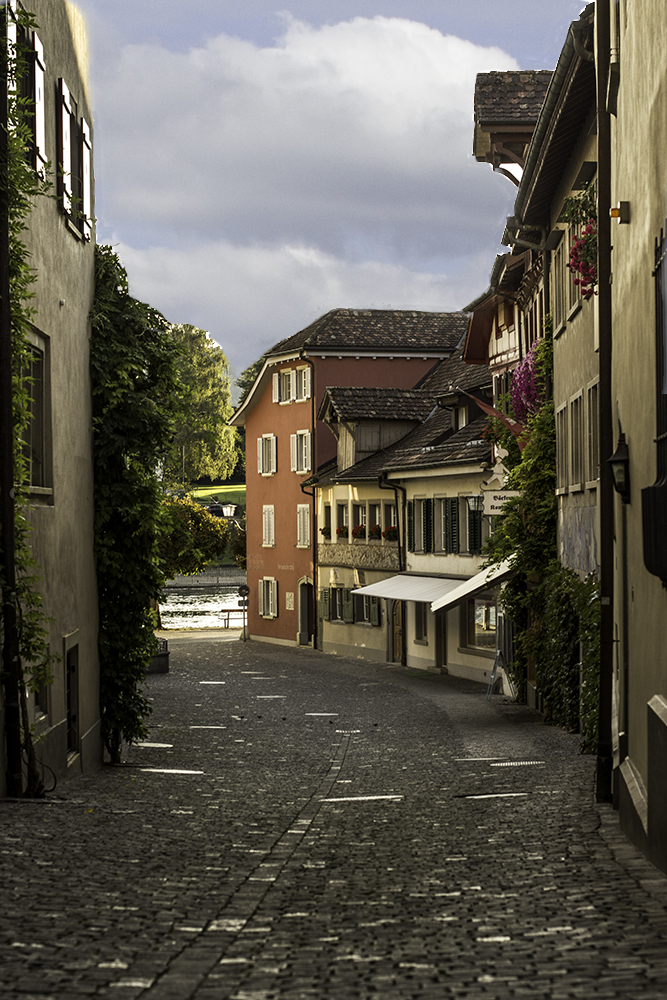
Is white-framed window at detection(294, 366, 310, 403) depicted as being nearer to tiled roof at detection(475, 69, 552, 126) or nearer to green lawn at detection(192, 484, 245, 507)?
tiled roof at detection(475, 69, 552, 126)

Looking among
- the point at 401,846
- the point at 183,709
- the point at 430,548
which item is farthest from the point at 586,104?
the point at 430,548

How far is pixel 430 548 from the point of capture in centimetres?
3719

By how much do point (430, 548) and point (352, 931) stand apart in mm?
31017

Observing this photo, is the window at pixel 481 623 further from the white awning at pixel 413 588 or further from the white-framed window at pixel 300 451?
the white-framed window at pixel 300 451

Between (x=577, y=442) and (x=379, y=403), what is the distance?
25.9 metres

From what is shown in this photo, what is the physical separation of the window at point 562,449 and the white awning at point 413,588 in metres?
13.1

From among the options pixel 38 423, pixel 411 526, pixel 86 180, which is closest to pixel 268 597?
pixel 411 526

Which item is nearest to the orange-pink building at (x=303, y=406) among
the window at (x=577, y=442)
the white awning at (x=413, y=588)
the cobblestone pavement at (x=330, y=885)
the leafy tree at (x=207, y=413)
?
the white awning at (x=413, y=588)

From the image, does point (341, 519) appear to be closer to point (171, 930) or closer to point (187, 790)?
point (187, 790)

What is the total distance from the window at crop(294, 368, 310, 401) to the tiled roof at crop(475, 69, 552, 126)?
2495cm

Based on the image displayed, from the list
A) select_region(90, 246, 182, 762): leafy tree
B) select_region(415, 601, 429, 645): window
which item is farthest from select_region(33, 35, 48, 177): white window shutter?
select_region(415, 601, 429, 645): window

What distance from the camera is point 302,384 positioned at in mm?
49781

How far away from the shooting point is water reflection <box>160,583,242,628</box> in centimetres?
6606

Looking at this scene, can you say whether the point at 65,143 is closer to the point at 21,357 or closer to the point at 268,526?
the point at 21,357
